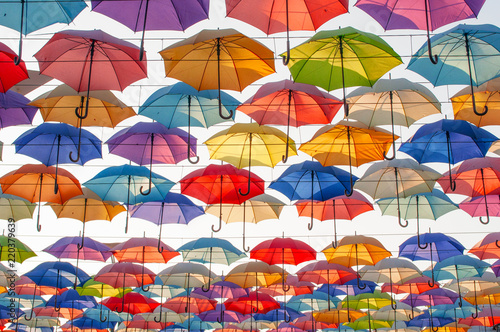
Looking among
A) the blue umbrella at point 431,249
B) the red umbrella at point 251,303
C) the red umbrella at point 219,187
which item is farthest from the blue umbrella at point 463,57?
the red umbrella at point 251,303

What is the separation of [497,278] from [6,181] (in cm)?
1274

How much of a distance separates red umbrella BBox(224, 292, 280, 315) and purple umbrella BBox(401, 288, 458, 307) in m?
4.35

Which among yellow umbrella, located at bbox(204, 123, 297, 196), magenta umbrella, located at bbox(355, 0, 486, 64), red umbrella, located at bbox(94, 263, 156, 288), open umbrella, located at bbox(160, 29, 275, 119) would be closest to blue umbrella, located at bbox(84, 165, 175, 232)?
yellow umbrella, located at bbox(204, 123, 297, 196)

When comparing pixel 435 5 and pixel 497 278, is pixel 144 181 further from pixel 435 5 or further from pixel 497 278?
pixel 497 278

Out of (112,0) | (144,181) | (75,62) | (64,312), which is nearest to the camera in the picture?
(112,0)

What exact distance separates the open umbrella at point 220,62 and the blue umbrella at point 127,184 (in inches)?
116

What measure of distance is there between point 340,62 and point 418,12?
54.3 inches

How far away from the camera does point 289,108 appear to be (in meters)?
8.68

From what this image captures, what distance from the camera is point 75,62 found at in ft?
25.9

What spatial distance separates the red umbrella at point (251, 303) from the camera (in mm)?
15656

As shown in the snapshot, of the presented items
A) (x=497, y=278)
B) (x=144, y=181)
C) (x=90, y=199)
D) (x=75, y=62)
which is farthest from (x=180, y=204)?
(x=497, y=278)

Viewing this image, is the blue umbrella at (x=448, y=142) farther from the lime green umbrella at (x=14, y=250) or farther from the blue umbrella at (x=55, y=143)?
the lime green umbrella at (x=14, y=250)

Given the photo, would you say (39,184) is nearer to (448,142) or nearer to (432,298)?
(448,142)

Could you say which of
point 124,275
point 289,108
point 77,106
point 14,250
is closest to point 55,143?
point 77,106
